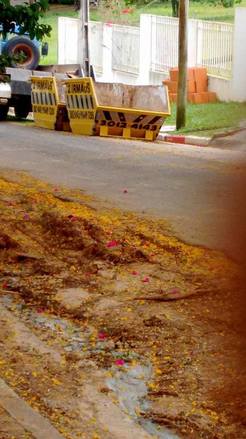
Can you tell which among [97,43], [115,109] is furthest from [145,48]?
[115,109]

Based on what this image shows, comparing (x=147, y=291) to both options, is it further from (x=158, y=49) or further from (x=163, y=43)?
(x=158, y=49)

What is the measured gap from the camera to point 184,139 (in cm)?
2291

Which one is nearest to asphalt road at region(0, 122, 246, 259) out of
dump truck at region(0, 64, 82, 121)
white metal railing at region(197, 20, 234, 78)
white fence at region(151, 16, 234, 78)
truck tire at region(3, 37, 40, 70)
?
dump truck at region(0, 64, 82, 121)

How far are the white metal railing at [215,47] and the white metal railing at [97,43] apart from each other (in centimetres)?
861

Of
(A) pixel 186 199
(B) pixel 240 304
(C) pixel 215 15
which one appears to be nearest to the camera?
(B) pixel 240 304

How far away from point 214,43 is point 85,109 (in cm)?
845

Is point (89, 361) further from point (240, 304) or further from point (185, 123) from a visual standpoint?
point (185, 123)

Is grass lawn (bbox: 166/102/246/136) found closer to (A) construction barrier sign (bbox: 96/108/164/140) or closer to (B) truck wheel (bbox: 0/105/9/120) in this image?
(A) construction barrier sign (bbox: 96/108/164/140)

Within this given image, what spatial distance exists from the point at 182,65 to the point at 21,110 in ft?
16.8

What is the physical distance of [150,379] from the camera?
22.8 feet

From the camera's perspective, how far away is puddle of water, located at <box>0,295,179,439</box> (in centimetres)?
641

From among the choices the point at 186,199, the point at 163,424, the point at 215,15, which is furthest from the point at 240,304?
the point at 215,15

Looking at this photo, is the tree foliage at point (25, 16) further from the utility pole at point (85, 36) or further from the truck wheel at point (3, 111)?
the utility pole at point (85, 36)

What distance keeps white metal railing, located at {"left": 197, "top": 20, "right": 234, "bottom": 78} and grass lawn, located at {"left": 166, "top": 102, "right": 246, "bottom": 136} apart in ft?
4.20
